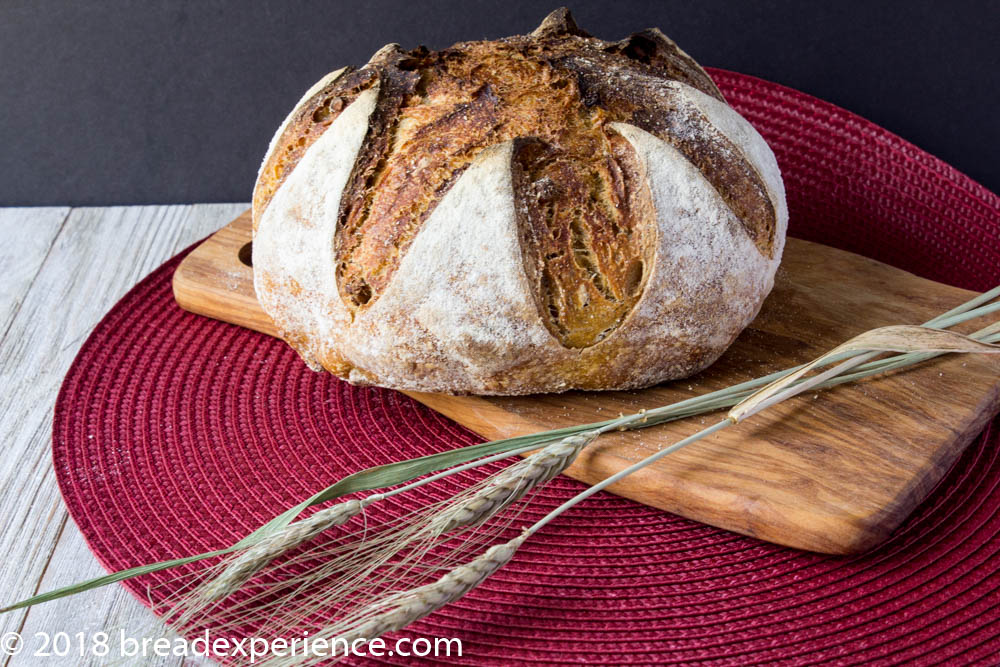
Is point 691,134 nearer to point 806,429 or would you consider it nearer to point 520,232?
point 520,232

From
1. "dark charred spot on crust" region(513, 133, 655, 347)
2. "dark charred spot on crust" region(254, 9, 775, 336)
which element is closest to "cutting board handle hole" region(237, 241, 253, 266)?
"dark charred spot on crust" region(254, 9, 775, 336)

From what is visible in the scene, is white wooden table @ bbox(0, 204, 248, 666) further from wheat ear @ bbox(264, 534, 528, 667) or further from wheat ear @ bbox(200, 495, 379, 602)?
wheat ear @ bbox(264, 534, 528, 667)

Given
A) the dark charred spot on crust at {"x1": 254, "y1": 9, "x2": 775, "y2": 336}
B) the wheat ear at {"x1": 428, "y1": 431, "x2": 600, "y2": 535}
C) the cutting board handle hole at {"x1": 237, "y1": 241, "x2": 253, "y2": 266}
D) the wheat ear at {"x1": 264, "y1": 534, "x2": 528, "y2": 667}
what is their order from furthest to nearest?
the cutting board handle hole at {"x1": 237, "y1": 241, "x2": 253, "y2": 266}, the dark charred spot on crust at {"x1": 254, "y1": 9, "x2": 775, "y2": 336}, the wheat ear at {"x1": 428, "y1": 431, "x2": 600, "y2": 535}, the wheat ear at {"x1": 264, "y1": 534, "x2": 528, "y2": 667}

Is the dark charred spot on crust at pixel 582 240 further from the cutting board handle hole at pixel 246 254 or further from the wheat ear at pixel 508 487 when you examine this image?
the cutting board handle hole at pixel 246 254

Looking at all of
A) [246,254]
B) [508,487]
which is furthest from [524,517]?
[246,254]

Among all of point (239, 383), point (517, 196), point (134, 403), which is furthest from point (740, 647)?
point (134, 403)

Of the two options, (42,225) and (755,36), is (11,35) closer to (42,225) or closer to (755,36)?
(42,225)
